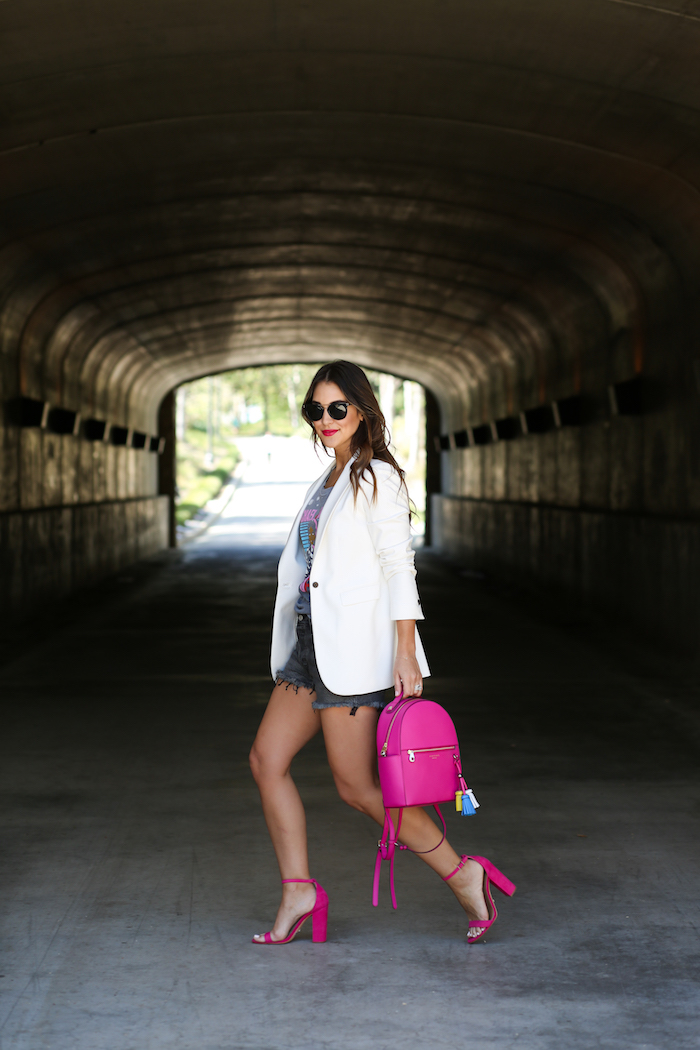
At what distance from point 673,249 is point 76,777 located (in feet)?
22.2

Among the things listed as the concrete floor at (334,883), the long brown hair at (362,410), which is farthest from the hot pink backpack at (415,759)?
the long brown hair at (362,410)

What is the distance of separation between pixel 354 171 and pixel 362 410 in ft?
23.5

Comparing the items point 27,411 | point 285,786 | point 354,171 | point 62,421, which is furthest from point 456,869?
point 62,421

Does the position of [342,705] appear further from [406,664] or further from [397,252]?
[397,252]

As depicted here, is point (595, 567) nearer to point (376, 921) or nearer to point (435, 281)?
point (435, 281)

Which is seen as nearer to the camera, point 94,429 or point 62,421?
point 62,421

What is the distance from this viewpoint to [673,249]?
10406 millimetres

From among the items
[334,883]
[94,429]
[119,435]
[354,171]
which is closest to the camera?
[334,883]

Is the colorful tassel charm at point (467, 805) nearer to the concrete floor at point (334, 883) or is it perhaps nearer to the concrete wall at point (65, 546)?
the concrete floor at point (334, 883)

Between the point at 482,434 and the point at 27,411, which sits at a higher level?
the point at 27,411

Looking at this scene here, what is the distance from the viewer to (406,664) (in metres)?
3.81

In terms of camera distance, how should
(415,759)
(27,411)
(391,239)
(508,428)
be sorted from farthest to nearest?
1. (508,428)
2. (27,411)
3. (391,239)
4. (415,759)

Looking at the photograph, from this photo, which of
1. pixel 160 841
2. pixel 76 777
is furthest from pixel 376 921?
pixel 76 777

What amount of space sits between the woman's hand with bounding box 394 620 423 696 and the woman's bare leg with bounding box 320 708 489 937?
0.16 m
